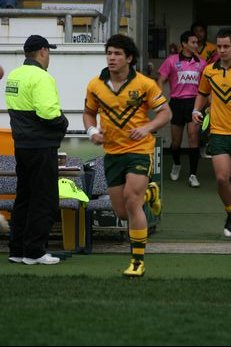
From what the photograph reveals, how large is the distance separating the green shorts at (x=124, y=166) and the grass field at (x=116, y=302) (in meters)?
0.81

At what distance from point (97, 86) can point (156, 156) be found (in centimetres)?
256

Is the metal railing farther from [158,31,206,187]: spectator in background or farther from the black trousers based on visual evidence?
the black trousers

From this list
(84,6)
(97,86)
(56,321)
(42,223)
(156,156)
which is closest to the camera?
(56,321)

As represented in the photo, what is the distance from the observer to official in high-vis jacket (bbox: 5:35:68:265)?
901 centimetres

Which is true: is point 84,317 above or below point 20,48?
below

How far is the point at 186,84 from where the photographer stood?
→ 14320mm

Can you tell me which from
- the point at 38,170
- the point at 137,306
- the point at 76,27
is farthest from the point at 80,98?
the point at 137,306

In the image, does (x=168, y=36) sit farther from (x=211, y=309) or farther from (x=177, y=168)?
(x=211, y=309)

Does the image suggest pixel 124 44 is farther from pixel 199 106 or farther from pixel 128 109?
pixel 199 106

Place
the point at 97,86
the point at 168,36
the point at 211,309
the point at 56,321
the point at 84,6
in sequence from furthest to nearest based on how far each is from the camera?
the point at 168,36 → the point at 84,6 → the point at 97,86 → the point at 211,309 → the point at 56,321

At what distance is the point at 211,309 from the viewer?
716 centimetres

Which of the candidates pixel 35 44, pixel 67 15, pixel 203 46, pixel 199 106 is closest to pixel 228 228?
pixel 199 106

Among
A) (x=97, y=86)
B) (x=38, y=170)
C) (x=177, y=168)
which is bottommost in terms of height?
(x=177, y=168)

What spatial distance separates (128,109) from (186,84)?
5.95 metres
